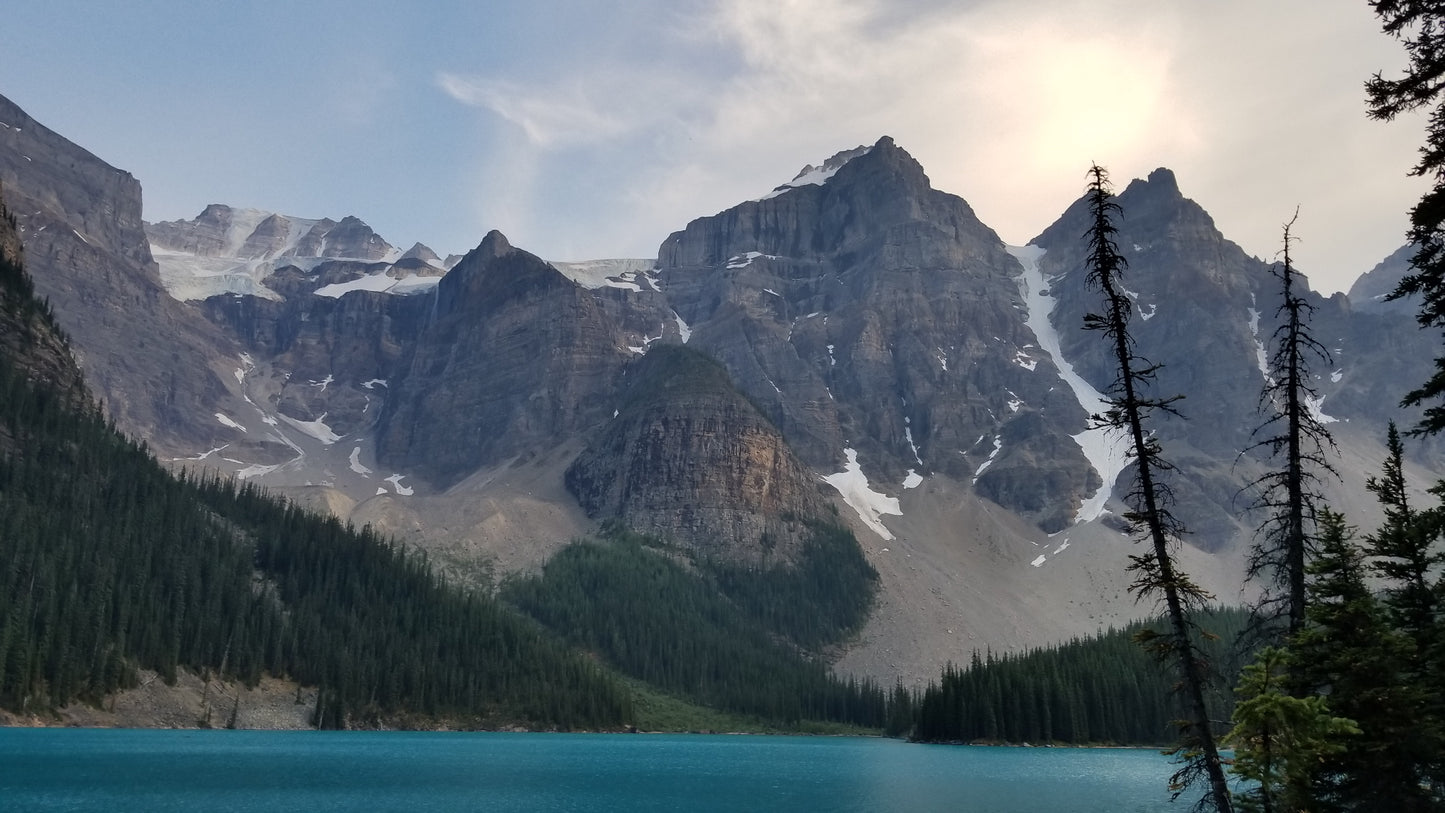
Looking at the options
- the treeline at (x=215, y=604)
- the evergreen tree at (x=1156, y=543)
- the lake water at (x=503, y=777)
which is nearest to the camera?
the evergreen tree at (x=1156, y=543)

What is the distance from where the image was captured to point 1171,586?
2758 cm

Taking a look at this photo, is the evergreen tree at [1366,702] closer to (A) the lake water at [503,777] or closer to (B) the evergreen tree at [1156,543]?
(B) the evergreen tree at [1156,543]

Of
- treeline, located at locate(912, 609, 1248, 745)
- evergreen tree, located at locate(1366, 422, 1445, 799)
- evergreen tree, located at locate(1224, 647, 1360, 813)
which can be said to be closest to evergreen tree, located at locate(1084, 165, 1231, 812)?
evergreen tree, located at locate(1224, 647, 1360, 813)

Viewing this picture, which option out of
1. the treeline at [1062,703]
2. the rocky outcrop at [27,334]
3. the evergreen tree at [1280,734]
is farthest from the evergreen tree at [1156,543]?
the rocky outcrop at [27,334]

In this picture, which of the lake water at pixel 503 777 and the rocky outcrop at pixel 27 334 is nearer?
the lake water at pixel 503 777

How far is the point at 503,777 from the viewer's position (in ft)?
245

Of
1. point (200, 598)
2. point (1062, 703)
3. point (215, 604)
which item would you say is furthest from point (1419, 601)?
point (200, 598)

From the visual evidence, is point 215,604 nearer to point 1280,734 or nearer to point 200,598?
point 200,598

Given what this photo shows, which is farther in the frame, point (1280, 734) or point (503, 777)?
→ point (503, 777)

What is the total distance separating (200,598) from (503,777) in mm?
76448

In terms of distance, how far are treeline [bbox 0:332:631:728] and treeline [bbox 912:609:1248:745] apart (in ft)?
188

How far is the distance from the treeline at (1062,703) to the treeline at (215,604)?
188 ft

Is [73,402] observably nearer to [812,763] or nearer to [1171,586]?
[812,763]

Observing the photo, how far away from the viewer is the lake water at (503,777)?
55844mm
